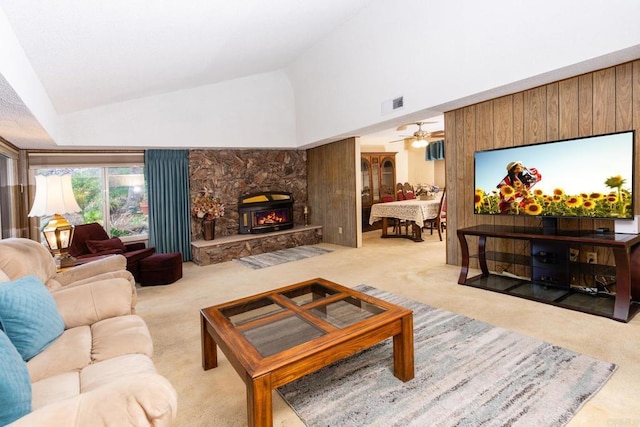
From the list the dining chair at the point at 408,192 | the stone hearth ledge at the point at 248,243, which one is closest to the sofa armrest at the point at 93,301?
the stone hearth ledge at the point at 248,243

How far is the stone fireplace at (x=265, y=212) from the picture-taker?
626 cm

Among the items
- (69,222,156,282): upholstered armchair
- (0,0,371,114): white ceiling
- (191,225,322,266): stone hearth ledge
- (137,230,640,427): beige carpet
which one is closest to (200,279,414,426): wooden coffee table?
(137,230,640,427): beige carpet

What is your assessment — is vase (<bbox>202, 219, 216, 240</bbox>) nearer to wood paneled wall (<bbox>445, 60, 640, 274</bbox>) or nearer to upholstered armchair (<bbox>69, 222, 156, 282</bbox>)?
upholstered armchair (<bbox>69, 222, 156, 282</bbox>)

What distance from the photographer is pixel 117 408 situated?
98cm

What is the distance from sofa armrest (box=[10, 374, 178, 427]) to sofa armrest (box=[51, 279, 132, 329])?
1196 millimetres

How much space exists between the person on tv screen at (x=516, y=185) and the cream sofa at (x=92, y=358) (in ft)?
11.7

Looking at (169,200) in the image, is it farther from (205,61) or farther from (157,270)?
(205,61)

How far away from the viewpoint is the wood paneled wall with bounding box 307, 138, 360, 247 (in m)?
6.12

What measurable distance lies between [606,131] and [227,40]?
380 cm

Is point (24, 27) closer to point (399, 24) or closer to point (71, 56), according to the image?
A: point (71, 56)

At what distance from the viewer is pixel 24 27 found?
2180 millimetres

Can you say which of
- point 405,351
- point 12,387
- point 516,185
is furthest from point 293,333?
point 516,185

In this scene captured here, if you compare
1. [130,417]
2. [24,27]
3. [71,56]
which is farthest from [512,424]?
[71,56]

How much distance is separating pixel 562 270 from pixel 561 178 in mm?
876
